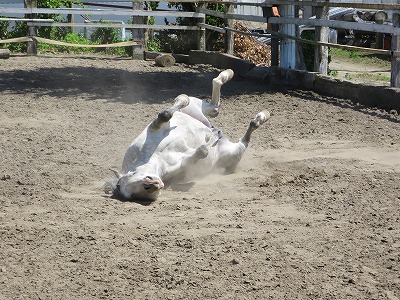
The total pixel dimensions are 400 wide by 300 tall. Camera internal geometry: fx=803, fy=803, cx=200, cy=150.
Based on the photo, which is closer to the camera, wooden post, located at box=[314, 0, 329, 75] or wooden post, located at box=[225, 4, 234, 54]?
wooden post, located at box=[314, 0, 329, 75]

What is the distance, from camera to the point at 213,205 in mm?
6820

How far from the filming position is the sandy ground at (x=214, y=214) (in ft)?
16.1

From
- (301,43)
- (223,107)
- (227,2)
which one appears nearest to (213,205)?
(223,107)

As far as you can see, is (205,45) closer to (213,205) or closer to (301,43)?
(301,43)

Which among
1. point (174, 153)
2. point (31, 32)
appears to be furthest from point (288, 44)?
point (174, 153)

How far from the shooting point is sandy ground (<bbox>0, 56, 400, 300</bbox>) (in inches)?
193

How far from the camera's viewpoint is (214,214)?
650 cm

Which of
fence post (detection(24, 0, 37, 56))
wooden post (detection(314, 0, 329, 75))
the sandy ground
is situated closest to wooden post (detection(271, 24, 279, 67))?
wooden post (detection(314, 0, 329, 75))

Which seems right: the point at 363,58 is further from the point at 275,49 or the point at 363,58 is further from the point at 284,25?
the point at 284,25

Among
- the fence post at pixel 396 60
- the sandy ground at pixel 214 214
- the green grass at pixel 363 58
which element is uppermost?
the fence post at pixel 396 60

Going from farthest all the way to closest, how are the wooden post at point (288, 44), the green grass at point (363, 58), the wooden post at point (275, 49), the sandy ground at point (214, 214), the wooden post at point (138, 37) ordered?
the green grass at point (363, 58)
the wooden post at point (138, 37)
the wooden post at point (275, 49)
the wooden post at point (288, 44)
the sandy ground at point (214, 214)

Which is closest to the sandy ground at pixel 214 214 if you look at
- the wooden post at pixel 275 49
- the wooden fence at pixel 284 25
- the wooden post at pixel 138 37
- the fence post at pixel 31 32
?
the wooden fence at pixel 284 25

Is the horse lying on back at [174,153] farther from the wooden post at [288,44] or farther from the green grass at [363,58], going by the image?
the green grass at [363,58]

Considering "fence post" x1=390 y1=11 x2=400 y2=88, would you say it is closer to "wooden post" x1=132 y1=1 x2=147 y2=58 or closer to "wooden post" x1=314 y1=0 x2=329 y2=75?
"wooden post" x1=314 y1=0 x2=329 y2=75
